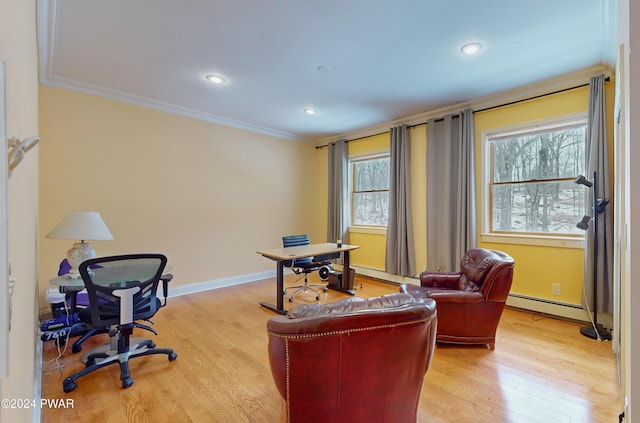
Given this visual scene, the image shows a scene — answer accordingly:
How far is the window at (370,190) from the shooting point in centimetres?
532

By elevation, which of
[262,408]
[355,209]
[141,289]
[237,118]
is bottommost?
[262,408]

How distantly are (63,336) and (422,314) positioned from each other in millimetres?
3405

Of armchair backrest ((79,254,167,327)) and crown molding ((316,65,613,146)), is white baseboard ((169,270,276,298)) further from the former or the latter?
crown molding ((316,65,613,146))

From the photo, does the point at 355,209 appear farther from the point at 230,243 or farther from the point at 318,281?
the point at 230,243

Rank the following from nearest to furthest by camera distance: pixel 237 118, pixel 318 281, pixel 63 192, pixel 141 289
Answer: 1. pixel 141 289
2. pixel 63 192
3. pixel 237 118
4. pixel 318 281

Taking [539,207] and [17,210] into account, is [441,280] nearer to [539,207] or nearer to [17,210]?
[539,207]

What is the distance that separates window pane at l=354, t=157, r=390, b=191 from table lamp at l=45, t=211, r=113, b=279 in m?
4.17

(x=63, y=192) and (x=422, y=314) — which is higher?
(x=63, y=192)

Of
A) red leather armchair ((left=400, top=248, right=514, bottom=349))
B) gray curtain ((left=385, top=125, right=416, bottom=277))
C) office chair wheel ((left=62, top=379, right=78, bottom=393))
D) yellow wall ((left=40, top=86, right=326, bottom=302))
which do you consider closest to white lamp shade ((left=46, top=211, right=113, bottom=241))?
office chair wheel ((left=62, top=379, right=78, bottom=393))

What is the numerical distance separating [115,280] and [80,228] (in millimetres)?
554

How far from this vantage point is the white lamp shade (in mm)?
2277

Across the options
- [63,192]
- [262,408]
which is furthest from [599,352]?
[63,192]

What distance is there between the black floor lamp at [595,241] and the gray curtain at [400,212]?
2.11 metres

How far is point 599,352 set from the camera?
2596 millimetres
